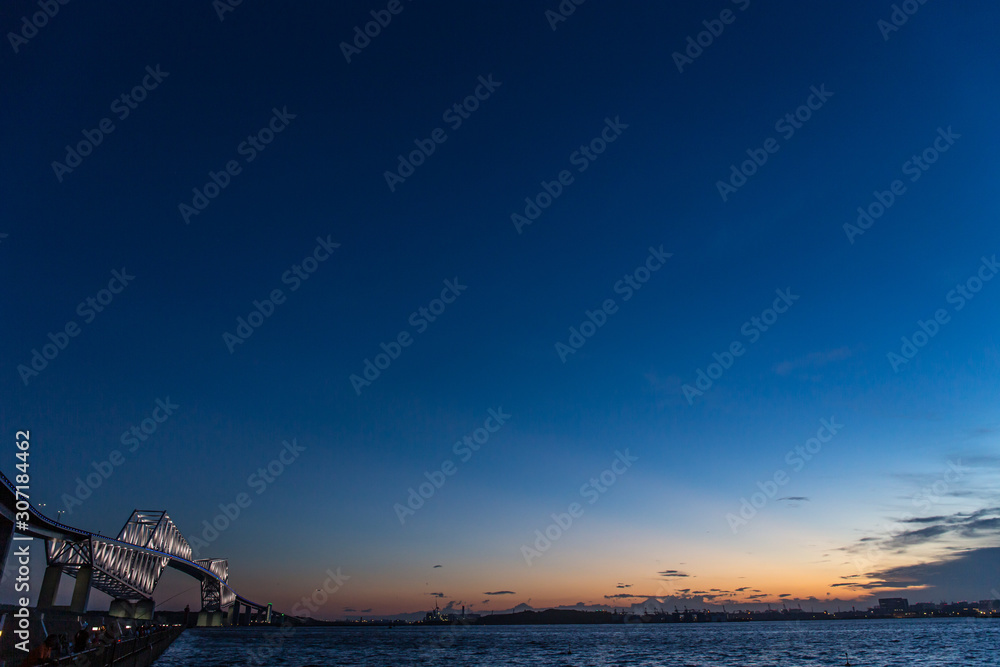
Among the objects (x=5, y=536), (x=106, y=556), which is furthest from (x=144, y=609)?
(x=5, y=536)

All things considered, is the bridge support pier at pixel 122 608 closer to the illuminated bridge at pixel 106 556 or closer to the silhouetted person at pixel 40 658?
the illuminated bridge at pixel 106 556

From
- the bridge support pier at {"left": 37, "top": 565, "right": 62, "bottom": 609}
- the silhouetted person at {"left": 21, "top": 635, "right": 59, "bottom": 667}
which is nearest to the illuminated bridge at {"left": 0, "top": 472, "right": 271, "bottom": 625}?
the bridge support pier at {"left": 37, "top": 565, "right": 62, "bottom": 609}

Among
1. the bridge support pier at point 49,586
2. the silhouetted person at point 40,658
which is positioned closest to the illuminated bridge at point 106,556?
the bridge support pier at point 49,586

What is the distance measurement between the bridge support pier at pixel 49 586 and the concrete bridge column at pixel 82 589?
3.07 m

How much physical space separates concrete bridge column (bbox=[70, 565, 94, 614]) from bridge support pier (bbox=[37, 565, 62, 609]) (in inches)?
121

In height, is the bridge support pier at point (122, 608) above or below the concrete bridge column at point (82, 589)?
below

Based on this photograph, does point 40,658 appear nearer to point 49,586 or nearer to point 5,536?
point 5,536

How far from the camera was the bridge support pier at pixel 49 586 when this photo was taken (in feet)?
314

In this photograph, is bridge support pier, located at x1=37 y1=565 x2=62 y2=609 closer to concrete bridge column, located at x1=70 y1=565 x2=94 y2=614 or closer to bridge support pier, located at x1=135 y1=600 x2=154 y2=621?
concrete bridge column, located at x1=70 y1=565 x2=94 y2=614

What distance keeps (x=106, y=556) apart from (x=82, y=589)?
8290 mm

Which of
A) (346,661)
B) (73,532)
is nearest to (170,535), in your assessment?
(73,532)

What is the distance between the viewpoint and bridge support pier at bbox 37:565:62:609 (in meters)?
95.6

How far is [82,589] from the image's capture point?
99.4 meters

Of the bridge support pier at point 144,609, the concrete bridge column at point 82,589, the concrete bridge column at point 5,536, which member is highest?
the concrete bridge column at point 5,536
